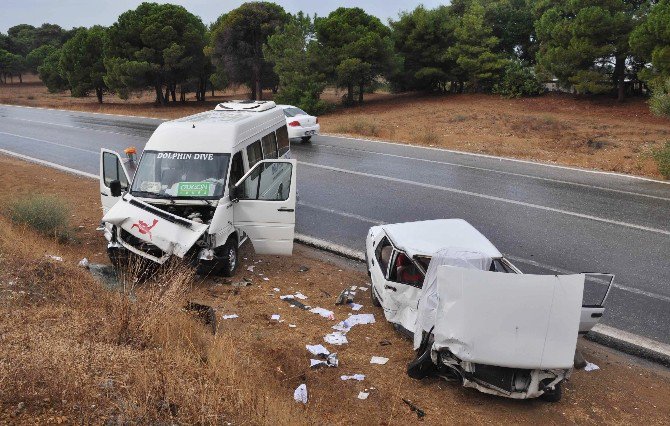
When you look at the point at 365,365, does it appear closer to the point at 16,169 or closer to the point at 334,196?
the point at 334,196

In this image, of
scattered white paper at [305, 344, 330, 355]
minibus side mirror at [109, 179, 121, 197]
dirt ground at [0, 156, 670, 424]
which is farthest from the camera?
minibus side mirror at [109, 179, 121, 197]

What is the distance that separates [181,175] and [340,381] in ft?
15.0

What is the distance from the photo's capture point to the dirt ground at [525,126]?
21.2m

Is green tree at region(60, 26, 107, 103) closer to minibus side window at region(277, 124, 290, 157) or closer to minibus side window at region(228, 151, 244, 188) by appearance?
minibus side window at region(277, 124, 290, 157)

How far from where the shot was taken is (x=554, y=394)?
5652 mm

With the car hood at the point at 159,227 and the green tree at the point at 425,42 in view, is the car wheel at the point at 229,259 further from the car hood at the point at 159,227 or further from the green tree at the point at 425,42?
the green tree at the point at 425,42

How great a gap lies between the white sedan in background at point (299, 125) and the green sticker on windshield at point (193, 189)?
12821mm

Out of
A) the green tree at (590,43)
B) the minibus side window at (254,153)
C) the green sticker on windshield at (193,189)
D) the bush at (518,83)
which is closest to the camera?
the green sticker on windshield at (193,189)

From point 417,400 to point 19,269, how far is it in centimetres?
547

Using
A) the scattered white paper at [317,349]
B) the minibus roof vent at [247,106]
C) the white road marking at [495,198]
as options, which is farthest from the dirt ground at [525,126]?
the scattered white paper at [317,349]

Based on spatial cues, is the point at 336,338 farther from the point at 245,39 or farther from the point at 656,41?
the point at 245,39

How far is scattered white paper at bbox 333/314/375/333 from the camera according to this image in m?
7.17

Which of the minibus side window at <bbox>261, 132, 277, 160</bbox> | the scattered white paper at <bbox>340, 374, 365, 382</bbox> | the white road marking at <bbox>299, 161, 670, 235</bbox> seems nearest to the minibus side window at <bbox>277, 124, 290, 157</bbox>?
the minibus side window at <bbox>261, 132, 277, 160</bbox>

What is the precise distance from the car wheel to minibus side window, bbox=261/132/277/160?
254 centimetres
